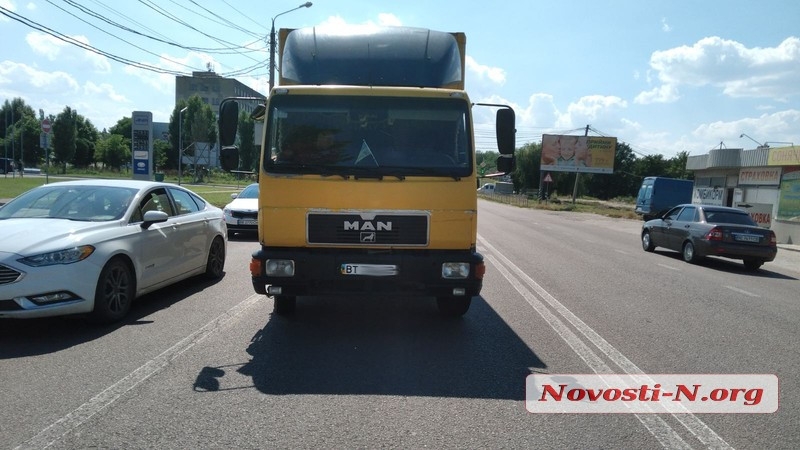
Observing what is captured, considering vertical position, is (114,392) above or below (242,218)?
below

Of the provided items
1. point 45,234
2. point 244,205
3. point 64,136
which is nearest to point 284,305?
point 45,234

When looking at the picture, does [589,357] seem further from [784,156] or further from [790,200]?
[784,156]

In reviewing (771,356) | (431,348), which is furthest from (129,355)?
(771,356)

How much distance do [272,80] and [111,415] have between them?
23.3 m

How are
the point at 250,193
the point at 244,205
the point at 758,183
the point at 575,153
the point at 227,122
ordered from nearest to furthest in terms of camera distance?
the point at 227,122 < the point at 244,205 < the point at 250,193 < the point at 758,183 < the point at 575,153

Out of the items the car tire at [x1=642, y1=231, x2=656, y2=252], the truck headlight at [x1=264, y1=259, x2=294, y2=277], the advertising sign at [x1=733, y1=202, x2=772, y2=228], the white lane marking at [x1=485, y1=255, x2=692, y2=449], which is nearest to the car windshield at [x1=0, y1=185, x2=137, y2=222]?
the truck headlight at [x1=264, y1=259, x2=294, y2=277]

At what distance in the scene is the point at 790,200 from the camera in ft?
80.0

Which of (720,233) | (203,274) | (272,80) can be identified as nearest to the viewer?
(203,274)

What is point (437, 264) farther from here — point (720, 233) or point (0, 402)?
point (720, 233)

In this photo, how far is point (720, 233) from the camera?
44.1 feet

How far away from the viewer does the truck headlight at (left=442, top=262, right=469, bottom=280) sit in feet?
18.7

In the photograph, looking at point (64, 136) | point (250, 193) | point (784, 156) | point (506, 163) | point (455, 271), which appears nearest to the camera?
point (455, 271)

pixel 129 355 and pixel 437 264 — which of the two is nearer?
pixel 129 355

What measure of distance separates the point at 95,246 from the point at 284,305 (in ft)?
6.71
